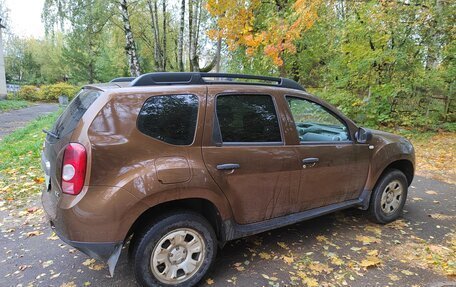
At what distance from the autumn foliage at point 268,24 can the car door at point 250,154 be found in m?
6.61

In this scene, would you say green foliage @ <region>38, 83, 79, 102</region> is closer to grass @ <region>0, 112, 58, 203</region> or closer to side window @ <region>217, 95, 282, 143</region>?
grass @ <region>0, 112, 58, 203</region>

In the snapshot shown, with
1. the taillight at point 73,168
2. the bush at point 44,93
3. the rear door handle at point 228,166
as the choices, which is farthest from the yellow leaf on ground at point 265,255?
the bush at point 44,93

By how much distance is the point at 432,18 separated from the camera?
949 cm

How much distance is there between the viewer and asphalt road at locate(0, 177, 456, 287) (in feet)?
9.58

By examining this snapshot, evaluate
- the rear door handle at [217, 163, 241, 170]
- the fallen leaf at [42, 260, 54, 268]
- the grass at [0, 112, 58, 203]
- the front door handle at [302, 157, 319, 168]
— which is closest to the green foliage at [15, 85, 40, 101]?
the grass at [0, 112, 58, 203]

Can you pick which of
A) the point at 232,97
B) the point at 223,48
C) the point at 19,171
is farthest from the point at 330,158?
the point at 223,48

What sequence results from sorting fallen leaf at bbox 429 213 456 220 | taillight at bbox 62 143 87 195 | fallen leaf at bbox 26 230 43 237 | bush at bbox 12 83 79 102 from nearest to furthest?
taillight at bbox 62 143 87 195 → fallen leaf at bbox 26 230 43 237 → fallen leaf at bbox 429 213 456 220 → bush at bbox 12 83 79 102

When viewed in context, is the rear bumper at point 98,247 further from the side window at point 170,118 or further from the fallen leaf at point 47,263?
the fallen leaf at point 47,263

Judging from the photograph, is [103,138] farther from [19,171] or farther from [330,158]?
[19,171]

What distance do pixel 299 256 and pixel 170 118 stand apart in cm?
200

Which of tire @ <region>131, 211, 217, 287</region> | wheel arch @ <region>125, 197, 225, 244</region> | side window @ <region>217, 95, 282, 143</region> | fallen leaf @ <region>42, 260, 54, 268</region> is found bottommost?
fallen leaf @ <region>42, 260, 54, 268</region>

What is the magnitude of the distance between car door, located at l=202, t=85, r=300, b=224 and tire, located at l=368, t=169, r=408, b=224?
4.43ft

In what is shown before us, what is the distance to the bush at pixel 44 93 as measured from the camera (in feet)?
89.0

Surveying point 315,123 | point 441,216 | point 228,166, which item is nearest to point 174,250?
point 228,166
